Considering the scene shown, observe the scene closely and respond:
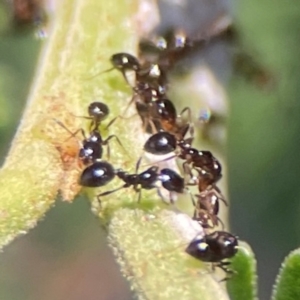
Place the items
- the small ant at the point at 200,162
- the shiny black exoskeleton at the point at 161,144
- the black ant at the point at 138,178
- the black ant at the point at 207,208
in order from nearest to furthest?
the black ant at the point at 138,178 → the shiny black exoskeleton at the point at 161,144 → the black ant at the point at 207,208 → the small ant at the point at 200,162

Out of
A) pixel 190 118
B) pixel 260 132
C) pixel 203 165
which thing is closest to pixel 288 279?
pixel 203 165

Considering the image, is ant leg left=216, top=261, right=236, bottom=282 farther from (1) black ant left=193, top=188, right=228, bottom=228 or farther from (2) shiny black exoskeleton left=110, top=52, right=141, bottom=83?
(2) shiny black exoskeleton left=110, top=52, right=141, bottom=83

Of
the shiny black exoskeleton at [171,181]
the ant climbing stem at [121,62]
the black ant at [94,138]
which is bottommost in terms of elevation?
the shiny black exoskeleton at [171,181]

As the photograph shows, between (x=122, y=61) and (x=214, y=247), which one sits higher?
(x=122, y=61)

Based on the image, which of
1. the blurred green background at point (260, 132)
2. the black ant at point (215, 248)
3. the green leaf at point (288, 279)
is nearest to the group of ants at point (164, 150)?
the black ant at point (215, 248)

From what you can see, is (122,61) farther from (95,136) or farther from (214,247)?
(214,247)

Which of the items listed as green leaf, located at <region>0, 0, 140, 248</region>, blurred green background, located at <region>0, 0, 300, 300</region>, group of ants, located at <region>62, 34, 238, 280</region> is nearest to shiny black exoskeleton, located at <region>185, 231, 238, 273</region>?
group of ants, located at <region>62, 34, 238, 280</region>

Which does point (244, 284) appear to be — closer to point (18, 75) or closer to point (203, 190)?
point (203, 190)

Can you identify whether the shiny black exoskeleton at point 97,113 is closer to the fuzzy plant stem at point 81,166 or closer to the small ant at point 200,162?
the fuzzy plant stem at point 81,166
